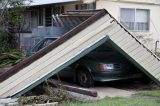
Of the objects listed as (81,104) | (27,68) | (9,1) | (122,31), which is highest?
(9,1)

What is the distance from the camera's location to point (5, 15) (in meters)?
18.8

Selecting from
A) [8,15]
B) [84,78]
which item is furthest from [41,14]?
[84,78]

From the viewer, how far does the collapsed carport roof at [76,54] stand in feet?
35.4

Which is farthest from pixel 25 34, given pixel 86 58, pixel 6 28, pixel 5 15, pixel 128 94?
pixel 128 94

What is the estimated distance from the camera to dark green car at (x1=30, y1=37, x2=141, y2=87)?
42.4 ft

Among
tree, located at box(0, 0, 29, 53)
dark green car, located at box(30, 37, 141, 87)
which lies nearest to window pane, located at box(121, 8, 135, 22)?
tree, located at box(0, 0, 29, 53)

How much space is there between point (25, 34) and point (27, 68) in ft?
39.2

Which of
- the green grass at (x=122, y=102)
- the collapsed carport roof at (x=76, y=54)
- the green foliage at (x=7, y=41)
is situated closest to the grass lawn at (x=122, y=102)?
the green grass at (x=122, y=102)

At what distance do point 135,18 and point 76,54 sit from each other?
9775mm

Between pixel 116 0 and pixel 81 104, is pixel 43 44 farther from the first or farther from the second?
pixel 116 0

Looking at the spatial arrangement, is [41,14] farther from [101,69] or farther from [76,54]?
[76,54]

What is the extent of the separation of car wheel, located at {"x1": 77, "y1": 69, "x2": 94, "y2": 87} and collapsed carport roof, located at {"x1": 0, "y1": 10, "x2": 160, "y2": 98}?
1.38 meters

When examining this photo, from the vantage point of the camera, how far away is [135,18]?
68.3 feet

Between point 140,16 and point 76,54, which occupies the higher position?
point 140,16
